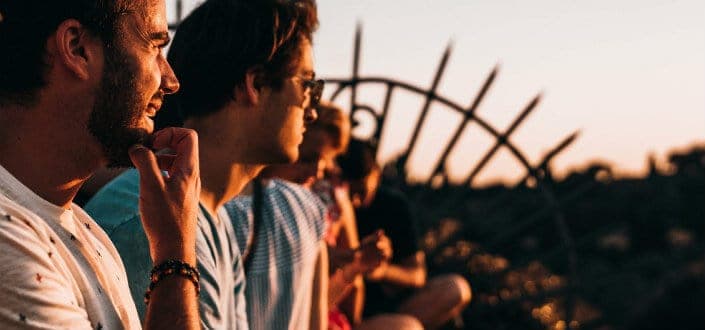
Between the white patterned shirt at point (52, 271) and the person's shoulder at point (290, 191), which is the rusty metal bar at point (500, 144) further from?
the white patterned shirt at point (52, 271)

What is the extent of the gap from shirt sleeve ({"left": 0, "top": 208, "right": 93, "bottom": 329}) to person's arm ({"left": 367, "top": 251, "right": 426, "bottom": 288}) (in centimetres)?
351

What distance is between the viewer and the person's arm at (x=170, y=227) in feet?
4.77

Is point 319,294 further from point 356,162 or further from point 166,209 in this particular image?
point 356,162

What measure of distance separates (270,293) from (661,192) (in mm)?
8880

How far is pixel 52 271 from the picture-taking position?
1294mm

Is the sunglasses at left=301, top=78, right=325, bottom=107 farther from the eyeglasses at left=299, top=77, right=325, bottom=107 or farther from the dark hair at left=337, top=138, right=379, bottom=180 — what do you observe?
the dark hair at left=337, top=138, right=379, bottom=180

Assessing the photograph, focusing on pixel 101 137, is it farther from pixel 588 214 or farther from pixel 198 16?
pixel 588 214

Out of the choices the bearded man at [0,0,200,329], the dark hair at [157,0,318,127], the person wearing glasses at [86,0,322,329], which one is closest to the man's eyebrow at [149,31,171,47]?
the bearded man at [0,0,200,329]

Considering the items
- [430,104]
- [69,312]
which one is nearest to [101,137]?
[69,312]

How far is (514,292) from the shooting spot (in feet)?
21.0

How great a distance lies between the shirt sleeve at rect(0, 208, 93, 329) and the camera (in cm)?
123

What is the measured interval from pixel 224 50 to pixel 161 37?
3.09 ft

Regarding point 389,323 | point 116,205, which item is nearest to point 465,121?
point 389,323

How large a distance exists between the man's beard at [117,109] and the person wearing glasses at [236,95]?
29.8 inches
